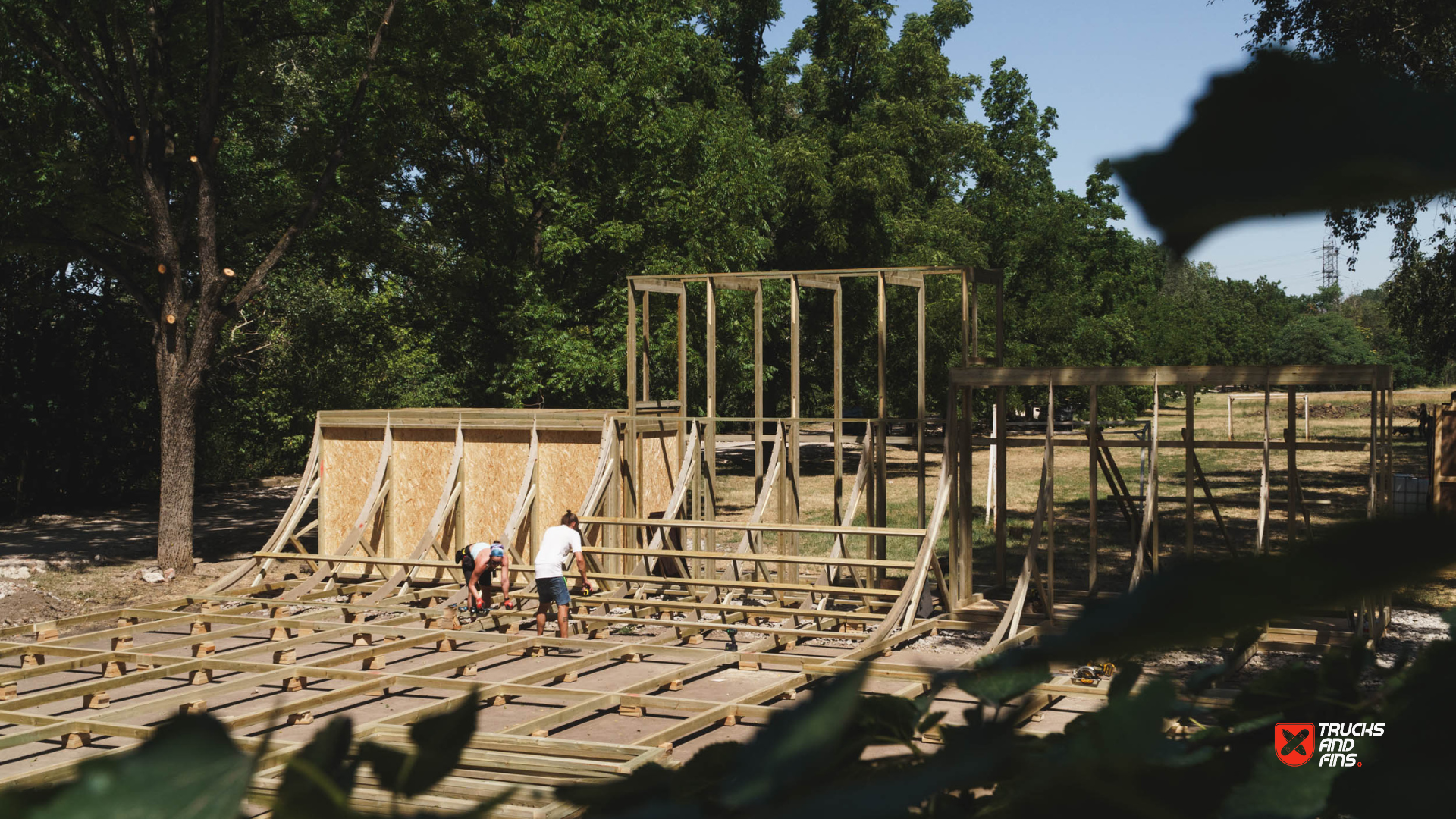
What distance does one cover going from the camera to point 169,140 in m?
15.7

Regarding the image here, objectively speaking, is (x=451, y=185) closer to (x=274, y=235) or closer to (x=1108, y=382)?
(x=274, y=235)

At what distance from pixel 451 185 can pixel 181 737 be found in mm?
20840

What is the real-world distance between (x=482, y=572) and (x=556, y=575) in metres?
1.22

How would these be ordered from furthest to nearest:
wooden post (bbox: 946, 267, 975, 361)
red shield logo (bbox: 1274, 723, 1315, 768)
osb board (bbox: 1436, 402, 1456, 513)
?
osb board (bbox: 1436, 402, 1456, 513) < wooden post (bbox: 946, 267, 975, 361) < red shield logo (bbox: 1274, 723, 1315, 768)

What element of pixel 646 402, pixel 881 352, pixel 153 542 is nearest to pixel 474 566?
pixel 646 402

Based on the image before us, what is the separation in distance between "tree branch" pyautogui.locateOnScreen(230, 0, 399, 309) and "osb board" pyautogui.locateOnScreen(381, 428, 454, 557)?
282 cm

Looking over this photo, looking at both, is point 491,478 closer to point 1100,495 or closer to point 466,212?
point 466,212

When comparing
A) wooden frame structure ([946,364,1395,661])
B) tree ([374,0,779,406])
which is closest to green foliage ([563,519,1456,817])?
wooden frame structure ([946,364,1395,661])

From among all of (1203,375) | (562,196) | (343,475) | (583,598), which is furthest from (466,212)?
(1203,375)

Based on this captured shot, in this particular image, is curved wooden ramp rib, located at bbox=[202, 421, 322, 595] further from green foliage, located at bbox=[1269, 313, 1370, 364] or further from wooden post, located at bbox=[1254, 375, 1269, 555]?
green foliage, located at bbox=[1269, 313, 1370, 364]

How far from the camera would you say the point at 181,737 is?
19.2 inches

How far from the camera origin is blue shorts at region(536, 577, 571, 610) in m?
11.6

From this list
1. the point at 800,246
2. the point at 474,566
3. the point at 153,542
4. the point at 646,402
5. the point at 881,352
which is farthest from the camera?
the point at 800,246

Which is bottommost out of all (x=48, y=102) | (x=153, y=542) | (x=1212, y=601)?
(x=153, y=542)
